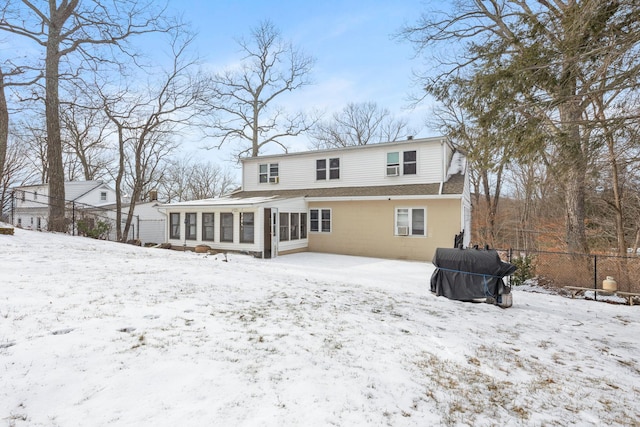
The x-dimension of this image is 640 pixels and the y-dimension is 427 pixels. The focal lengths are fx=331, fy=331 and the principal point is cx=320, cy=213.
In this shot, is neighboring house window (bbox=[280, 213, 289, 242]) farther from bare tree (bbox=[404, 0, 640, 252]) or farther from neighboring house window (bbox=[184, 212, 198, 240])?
bare tree (bbox=[404, 0, 640, 252])

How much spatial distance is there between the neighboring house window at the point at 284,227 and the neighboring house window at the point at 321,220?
1621mm

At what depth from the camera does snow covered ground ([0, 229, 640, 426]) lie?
256cm

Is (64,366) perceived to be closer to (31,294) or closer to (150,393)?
(150,393)

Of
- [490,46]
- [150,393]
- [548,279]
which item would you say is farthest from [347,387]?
[548,279]

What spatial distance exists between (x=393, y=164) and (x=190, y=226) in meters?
9.72

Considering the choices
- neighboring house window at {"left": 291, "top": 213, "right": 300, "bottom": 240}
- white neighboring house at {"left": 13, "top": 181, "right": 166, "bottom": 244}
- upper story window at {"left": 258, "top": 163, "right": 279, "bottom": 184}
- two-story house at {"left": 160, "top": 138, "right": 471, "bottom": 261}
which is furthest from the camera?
white neighboring house at {"left": 13, "top": 181, "right": 166, "bottom": 244}

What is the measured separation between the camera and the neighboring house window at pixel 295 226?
14948mm

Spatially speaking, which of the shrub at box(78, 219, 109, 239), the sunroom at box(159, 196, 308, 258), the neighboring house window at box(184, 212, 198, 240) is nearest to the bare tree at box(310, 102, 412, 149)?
the sunroom at box(159, 196, 308, 258)

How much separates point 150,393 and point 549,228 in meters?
23.8

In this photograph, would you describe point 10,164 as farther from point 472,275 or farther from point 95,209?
point 472,275

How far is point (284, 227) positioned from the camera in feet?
47.4

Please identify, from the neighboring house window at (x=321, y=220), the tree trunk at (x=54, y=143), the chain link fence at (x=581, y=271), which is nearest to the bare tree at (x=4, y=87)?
the tree trunk at (x=54, y=143)

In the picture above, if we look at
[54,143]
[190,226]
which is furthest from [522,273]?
[54,143]

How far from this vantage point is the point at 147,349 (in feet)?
11.0
